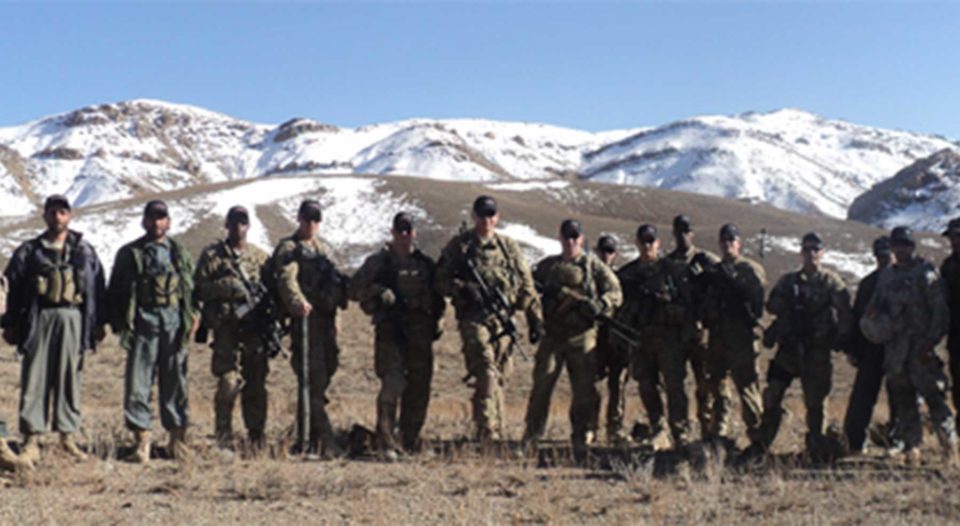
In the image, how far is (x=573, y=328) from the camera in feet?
31.2

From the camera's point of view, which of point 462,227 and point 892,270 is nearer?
point 892,270

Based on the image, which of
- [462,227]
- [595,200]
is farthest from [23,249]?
[595,200]

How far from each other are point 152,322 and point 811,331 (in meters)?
6.10

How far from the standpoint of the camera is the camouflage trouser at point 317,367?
9.02 meters

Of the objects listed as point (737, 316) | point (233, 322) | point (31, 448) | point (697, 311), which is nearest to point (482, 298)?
point (697, 311)

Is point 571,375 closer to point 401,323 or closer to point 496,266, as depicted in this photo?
point 496,266

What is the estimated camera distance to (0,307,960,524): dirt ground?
658cm

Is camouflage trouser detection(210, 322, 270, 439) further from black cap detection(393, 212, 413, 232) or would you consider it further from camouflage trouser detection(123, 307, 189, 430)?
black cap detection(393, 212, 413, 232)

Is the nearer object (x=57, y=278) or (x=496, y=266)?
(x=57, y=278)

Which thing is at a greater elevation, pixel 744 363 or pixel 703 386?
pixel 744 363

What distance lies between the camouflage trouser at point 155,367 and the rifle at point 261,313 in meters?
0.66

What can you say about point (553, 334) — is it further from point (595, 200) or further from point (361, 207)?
point (595, 200)

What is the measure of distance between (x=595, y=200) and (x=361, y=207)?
23.5 metres

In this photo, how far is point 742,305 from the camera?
9.36 meters
